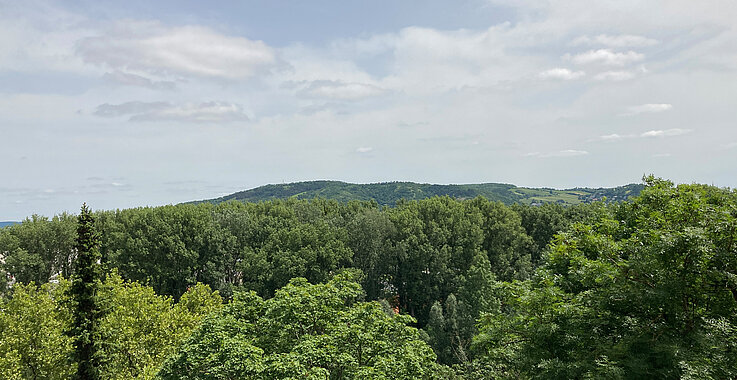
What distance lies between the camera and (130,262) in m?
38.2

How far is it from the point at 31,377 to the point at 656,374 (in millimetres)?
29044

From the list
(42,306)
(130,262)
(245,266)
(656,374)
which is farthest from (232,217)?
(656,374)

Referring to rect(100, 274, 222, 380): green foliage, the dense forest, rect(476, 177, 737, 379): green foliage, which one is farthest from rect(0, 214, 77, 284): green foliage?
rect(476, 177, 737, 379): green foliage

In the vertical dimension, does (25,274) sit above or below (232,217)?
below

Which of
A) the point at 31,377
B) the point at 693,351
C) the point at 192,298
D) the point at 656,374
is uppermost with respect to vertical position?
the point at 693,351

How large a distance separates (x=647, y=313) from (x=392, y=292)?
3996 centimetres

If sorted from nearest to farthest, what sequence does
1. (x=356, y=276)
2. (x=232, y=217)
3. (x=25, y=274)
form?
(x=25, y=274) < (x=356, y=276) < (x=232, y=217)

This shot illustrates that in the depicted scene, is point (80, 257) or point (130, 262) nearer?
point (80, 257)

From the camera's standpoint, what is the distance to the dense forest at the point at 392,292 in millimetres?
10422

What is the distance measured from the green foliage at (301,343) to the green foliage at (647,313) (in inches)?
187

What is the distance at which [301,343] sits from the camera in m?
17.0

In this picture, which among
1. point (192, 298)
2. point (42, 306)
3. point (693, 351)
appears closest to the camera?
point (693, 351)

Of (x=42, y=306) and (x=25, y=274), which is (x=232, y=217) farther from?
(x=42, y=306)

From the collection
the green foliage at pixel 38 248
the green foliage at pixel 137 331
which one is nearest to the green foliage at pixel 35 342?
the green foliage at pixel 137 331
